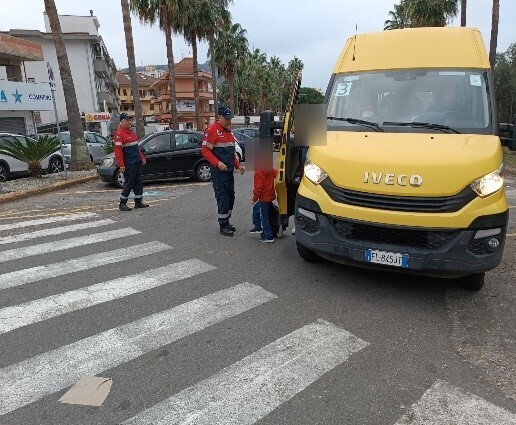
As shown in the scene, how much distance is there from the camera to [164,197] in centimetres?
1062

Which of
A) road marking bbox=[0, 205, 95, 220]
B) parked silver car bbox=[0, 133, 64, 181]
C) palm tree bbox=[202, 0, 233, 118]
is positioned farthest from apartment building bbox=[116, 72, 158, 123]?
road marking bbox=[0, 205, 95, 220]

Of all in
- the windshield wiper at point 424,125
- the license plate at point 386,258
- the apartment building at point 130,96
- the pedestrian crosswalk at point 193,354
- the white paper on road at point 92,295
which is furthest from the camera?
the apartment building at point 130,96

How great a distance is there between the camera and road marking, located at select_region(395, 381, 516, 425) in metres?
2.67

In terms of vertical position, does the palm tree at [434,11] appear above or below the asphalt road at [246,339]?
above

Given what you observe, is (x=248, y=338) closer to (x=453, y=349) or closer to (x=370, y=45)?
(x=453, y=349)

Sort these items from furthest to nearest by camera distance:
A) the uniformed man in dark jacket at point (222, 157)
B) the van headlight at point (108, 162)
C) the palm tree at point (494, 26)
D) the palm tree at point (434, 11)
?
the palm tree at point (434, 11), the palm tree at point (494, 26), the van headlight at point (108, 162), the uniformed man in dark jacket at point (222, 157)

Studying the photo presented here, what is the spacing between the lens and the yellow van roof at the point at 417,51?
510cm

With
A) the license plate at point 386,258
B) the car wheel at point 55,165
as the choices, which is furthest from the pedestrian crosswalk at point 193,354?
the car wheel at point 55,165

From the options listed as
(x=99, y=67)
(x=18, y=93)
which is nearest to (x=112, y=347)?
(x=18, y=93)

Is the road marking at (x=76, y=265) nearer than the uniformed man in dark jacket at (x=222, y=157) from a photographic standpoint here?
Yes

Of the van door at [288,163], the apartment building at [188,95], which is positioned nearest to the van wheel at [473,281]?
the van door at [288,163]

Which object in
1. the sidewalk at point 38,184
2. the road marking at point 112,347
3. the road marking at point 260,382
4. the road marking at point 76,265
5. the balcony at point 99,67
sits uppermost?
the balcony at point 99,67

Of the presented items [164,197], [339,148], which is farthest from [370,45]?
[164,197]

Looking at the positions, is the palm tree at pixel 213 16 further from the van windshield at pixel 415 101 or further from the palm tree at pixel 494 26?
the van windshield at pixel 415 101
